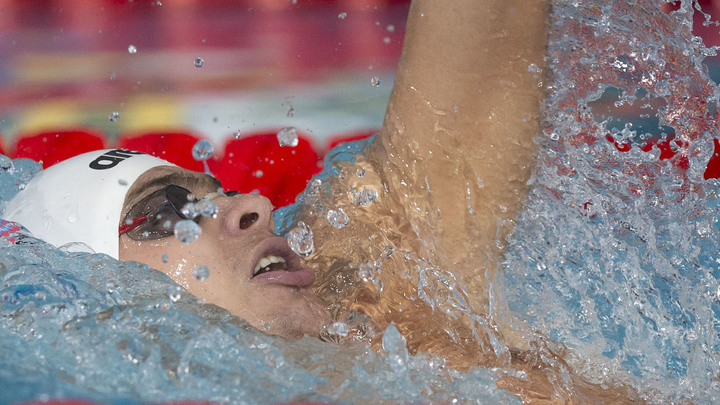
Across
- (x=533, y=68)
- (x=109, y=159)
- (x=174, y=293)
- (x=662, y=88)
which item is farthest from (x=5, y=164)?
(x=662, y=88)

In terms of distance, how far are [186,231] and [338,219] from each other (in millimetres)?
321

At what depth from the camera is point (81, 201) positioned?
4.25ft

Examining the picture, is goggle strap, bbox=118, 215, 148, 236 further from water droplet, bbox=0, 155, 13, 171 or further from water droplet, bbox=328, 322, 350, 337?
water droplet, bbox=0, 155, 13, 171

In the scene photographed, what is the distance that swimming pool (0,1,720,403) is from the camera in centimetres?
94

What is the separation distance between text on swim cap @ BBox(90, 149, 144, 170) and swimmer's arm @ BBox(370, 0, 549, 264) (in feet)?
1.47

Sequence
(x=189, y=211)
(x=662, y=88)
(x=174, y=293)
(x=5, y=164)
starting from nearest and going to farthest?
(x=174, y=293), (x=189, y=211), (x=662, y=88), (x=5, y=164)

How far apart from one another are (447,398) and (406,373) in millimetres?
61

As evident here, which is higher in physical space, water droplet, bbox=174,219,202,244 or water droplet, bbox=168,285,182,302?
water droplet, bbox=174,219,202,244

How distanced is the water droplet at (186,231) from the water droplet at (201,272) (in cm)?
5

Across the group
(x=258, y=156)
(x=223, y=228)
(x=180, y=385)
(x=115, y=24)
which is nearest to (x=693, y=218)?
(x=223, y=228)

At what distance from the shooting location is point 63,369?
908mm

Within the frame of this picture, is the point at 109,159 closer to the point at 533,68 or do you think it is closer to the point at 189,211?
the point at 189,211

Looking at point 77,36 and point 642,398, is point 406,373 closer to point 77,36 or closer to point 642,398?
point 642,398

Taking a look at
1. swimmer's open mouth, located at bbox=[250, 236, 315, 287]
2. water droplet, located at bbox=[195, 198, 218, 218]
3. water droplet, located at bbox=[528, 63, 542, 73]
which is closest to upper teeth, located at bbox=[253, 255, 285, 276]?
swimmer's open mouth, located at bbox=[250, 236, 315, 287]
